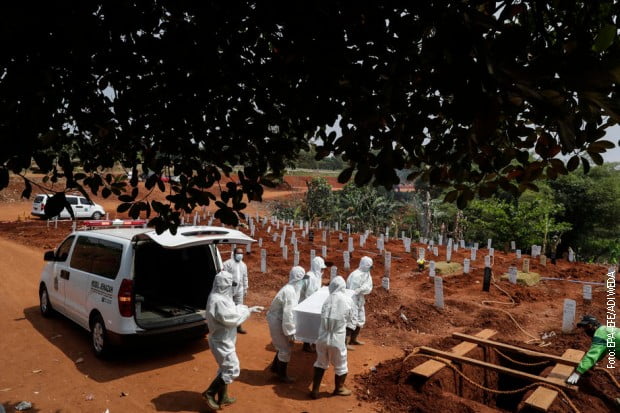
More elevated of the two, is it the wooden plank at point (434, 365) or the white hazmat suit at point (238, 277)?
the white hazmat suit at point (238, 277)

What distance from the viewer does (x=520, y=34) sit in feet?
5.76

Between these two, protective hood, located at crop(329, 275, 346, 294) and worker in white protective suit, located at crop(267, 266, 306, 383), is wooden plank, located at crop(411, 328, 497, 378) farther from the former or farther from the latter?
worker in white protective suit, located at crop(267, 266, 306, 383)

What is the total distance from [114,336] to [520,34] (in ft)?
21.0

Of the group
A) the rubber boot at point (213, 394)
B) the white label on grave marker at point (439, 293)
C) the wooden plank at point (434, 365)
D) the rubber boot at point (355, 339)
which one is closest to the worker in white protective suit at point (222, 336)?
the rubber boot at point (213, 394)

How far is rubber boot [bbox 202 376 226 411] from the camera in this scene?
17.0 feet

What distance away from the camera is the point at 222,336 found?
210 inches

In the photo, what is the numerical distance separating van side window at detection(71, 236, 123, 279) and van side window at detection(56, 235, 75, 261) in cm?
47

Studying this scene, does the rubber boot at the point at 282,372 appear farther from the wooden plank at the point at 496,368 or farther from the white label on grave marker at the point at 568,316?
the white label on grave marker at the point at 568,316

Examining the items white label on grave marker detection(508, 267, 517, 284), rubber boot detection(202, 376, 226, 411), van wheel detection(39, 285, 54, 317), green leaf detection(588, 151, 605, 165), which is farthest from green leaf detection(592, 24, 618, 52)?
white label on grave marker detection(508, 267, 517, 284)

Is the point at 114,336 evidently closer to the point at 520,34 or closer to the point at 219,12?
the point at 219,12

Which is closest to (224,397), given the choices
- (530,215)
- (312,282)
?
(312,282)

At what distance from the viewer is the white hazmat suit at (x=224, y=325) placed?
17.2ft

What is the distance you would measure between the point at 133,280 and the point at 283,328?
232 cm

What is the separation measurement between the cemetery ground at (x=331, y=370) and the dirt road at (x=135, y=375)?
0.05 feet
